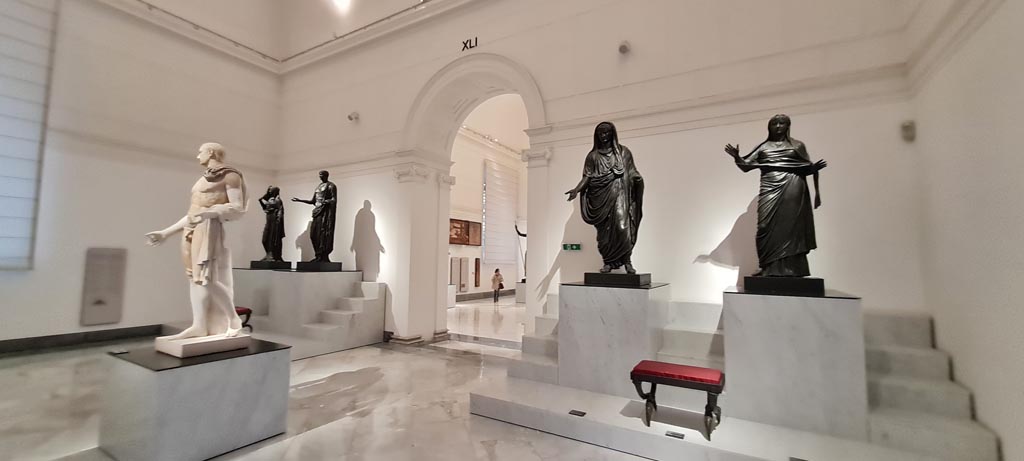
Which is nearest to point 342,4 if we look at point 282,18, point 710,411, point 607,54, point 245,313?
point 282,18

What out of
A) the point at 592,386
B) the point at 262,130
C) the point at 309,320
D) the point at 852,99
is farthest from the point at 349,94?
the point at 852,99

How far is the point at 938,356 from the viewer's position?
3059 mm

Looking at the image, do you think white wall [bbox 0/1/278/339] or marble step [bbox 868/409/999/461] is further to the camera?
white wall [bbox 0/1/278/339]

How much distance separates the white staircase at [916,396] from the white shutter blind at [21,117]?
9.90 m

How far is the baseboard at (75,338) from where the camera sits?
5.64 m

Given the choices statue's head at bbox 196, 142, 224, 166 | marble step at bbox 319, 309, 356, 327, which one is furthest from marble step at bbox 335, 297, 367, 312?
statue's head at bbox 196, 142, 224, 166

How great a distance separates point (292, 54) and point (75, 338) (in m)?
6.48

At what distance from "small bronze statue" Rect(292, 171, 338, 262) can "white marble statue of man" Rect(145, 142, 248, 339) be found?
370 cm

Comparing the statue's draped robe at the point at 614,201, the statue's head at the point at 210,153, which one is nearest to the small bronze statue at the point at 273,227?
the statue's head at the point at 210,153

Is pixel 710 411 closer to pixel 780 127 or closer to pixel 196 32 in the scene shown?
pixel 780 127

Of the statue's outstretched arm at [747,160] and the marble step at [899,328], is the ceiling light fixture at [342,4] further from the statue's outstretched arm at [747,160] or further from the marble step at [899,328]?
the marble step at [899,328]

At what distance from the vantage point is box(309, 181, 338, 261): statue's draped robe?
680 cm

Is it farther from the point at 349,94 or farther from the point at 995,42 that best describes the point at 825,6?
the point at 349,94

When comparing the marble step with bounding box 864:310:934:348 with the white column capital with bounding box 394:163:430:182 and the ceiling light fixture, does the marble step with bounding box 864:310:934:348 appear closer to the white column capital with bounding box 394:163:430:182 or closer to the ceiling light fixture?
the white column capital with bounding box 394:163:430:182
